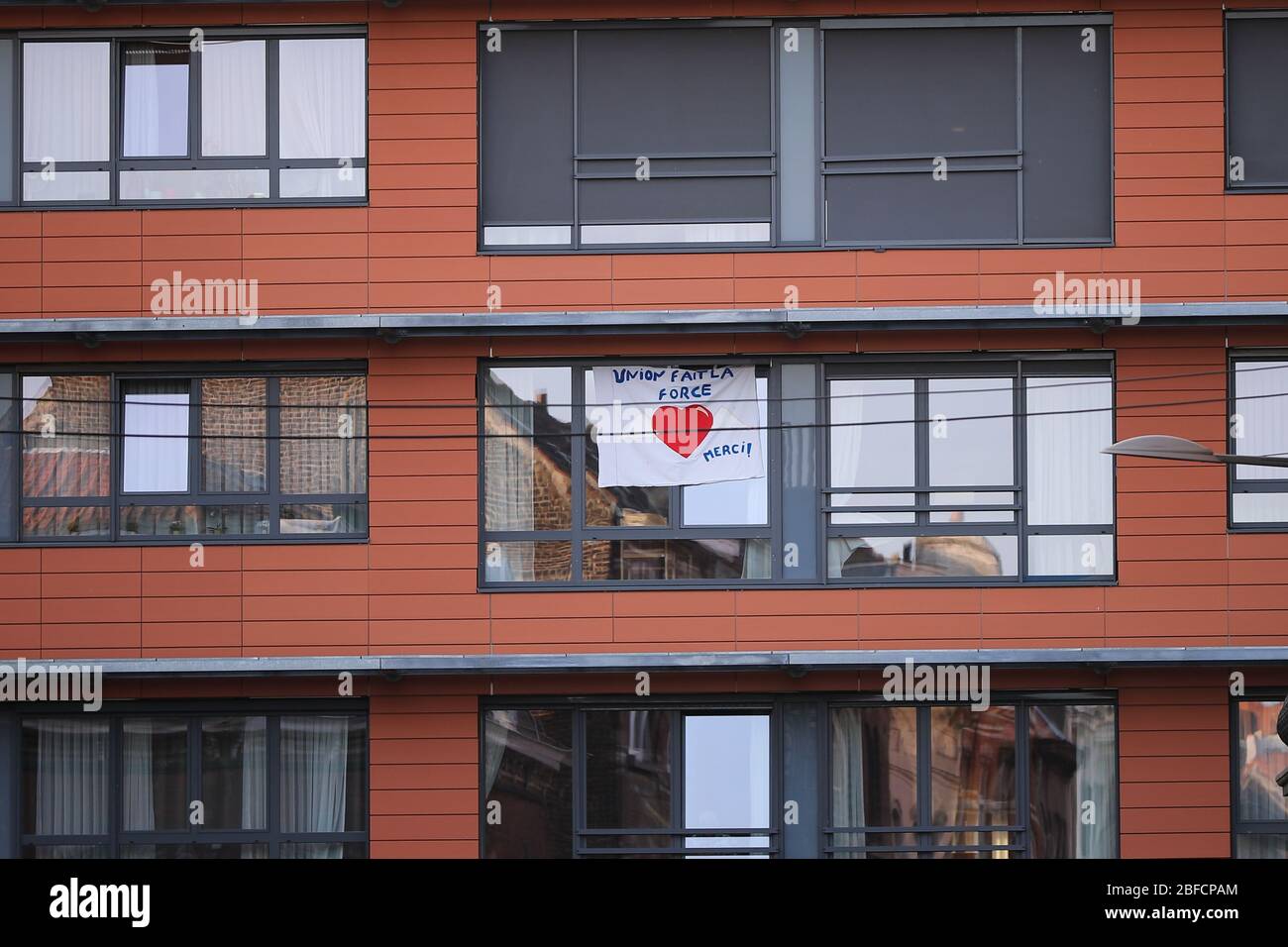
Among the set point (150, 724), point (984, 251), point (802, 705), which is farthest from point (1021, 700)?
point (150, 724)

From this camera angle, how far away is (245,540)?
44.5ft

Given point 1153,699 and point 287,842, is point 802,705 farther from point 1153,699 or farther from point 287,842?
point 287,842

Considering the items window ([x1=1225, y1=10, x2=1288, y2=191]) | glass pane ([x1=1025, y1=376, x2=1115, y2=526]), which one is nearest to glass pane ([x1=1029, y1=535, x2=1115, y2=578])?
glass pane ([x1=1025, y1=376, x2=1115, y2=526])

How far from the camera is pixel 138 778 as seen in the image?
44.5 ft

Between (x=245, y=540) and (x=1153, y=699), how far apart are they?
9135mm

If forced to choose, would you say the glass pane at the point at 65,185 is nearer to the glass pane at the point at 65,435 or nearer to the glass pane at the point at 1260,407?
the glass pane at the point at 65,435

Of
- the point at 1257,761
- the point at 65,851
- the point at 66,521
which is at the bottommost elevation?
the point at 65,851

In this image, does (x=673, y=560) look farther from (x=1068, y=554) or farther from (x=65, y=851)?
(x=65, y=851)

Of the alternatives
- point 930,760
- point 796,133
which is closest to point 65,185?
point 796,133

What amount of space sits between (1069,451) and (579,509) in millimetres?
4971

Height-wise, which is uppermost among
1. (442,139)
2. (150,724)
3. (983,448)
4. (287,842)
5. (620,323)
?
(442,139)

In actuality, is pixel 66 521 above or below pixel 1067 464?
below

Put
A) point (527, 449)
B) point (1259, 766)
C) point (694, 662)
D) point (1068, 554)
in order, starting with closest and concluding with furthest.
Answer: point (694, 662)
point (1259, 766)
point (1068, 554)
point (527, 449)

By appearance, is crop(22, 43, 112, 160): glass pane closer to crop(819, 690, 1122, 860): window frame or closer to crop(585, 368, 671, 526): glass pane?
crop(585, 368, 671, 526): glass pane
